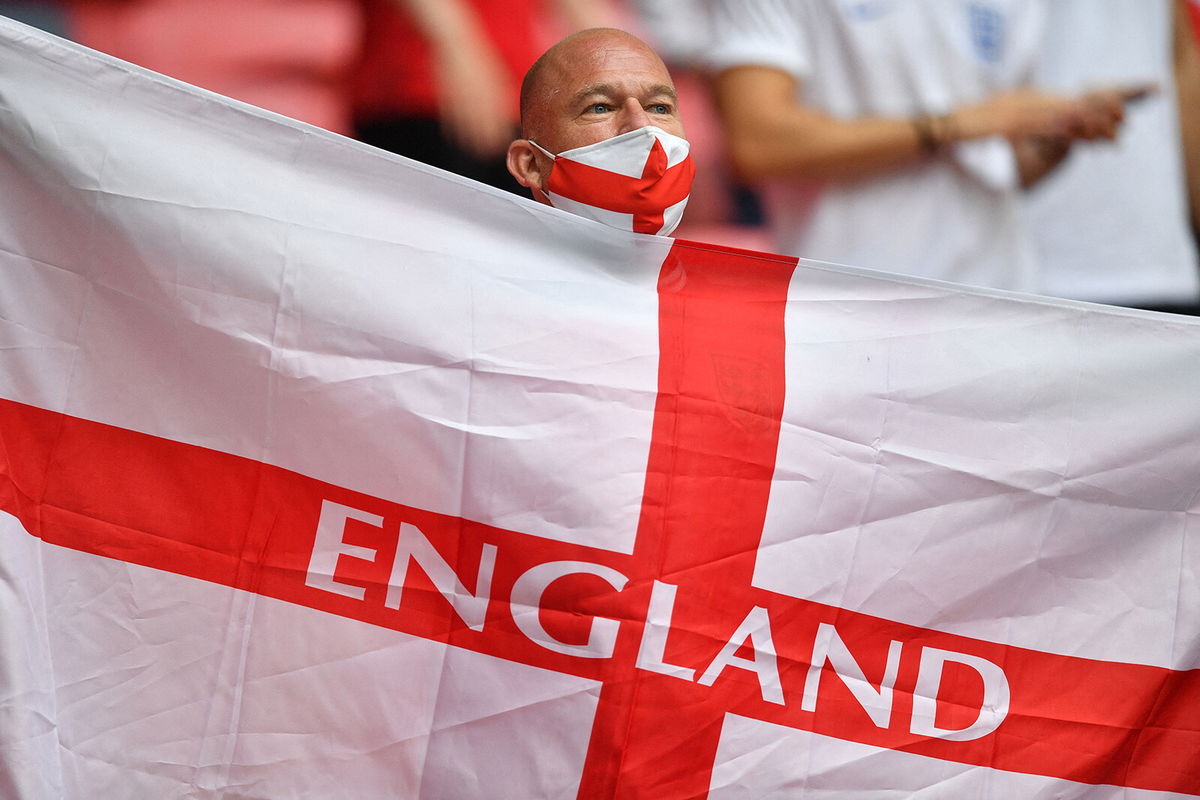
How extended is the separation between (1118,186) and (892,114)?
80cm

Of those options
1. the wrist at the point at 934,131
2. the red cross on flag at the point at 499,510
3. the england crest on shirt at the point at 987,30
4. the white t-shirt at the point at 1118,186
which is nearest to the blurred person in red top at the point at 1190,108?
the white t-shirt at the point at 1118,186

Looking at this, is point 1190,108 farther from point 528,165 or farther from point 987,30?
point 528,165

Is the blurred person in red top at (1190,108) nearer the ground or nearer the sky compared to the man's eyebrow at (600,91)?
nearer the sky

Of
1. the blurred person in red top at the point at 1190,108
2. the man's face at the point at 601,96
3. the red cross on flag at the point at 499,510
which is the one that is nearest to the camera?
the red cross on flag at the point at 499,510

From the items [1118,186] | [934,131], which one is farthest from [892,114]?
[1118,186]

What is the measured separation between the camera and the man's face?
2033 mm

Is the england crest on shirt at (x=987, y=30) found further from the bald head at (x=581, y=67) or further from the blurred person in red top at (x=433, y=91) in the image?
the bald head at (x=581, y=67)

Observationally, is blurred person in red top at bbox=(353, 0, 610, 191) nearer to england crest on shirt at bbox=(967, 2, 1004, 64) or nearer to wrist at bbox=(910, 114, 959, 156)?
wrist at bbox=(910, 114, 959, 156)

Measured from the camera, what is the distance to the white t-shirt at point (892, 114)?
2.94 meters

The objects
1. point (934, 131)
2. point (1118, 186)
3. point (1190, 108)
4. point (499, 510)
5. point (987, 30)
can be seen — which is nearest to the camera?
point (499, 510)

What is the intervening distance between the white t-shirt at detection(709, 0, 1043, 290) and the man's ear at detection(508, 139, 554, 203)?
36.1 inches

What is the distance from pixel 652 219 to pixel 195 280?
60cm

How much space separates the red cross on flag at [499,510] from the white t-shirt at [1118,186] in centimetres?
155

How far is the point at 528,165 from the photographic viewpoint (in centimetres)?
211
